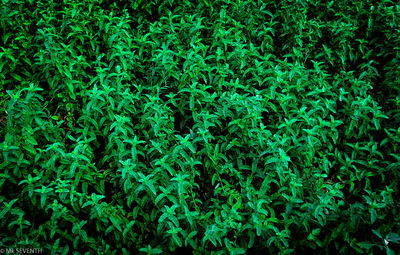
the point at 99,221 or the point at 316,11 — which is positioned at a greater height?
the point at 316,11

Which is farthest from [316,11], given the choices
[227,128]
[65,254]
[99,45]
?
[65,254]

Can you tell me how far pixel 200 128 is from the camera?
3.82 metres

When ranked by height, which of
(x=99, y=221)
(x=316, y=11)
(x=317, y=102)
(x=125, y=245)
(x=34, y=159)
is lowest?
(x=125, y=245)

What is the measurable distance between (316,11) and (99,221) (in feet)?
13.8

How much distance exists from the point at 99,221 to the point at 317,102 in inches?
100

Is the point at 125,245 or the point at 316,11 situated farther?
the point at 316,11

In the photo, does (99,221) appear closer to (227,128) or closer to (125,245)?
(125,245)

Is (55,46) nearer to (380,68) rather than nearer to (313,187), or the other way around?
(313,187)

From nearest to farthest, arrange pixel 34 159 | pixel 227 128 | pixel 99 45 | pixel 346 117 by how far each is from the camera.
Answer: pixel 34 159 < pixel 227 128 < pixel 346 117 < pixel 99 45

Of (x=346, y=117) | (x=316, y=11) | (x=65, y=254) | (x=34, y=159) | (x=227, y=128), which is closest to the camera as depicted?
(x=65, y=254)

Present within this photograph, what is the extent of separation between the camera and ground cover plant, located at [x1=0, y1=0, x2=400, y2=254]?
3271mm

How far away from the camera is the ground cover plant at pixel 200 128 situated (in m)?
3.27

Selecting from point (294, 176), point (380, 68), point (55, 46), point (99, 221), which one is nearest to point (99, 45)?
point (55, 46)

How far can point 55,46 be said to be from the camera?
14.2 feet
